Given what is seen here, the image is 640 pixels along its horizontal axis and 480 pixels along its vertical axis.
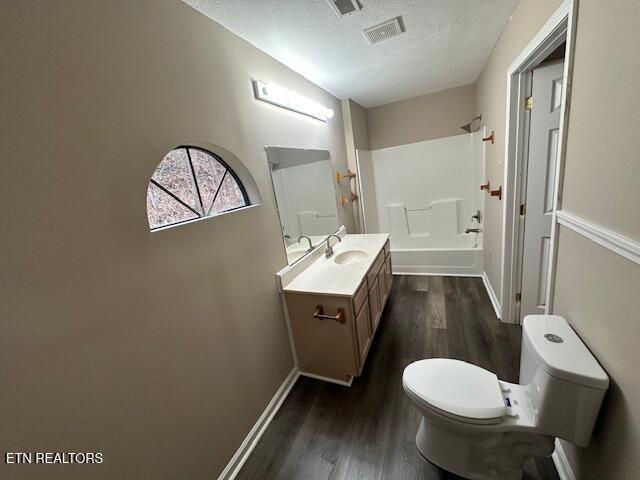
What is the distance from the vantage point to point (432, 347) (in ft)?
6.81

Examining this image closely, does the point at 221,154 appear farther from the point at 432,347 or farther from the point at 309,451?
the point at 432,347

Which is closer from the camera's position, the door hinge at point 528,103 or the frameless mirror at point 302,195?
the door hinge at point 528,103

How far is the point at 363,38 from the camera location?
1.69 m

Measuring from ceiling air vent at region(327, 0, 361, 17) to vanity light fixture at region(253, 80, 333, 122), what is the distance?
22.5 inches

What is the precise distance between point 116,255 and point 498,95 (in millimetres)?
2769

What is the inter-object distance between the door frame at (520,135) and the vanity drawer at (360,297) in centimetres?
97

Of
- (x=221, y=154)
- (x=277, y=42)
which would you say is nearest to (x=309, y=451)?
(x=221, y=154)

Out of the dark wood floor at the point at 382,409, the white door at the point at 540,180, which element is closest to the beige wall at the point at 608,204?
the dark wood floor at the point at 382,409

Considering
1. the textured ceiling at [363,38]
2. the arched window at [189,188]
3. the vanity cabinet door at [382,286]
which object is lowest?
the vanity cabinet door at [382,286]

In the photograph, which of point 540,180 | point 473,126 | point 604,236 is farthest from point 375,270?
point 473,126

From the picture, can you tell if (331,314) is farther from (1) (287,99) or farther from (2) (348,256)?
(1) (287,99)

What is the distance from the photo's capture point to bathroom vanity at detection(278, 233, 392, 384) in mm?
1656

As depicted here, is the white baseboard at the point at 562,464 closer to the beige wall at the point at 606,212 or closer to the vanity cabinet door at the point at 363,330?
the beige wall at the point at 606,212

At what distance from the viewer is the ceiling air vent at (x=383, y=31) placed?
1562 mm
